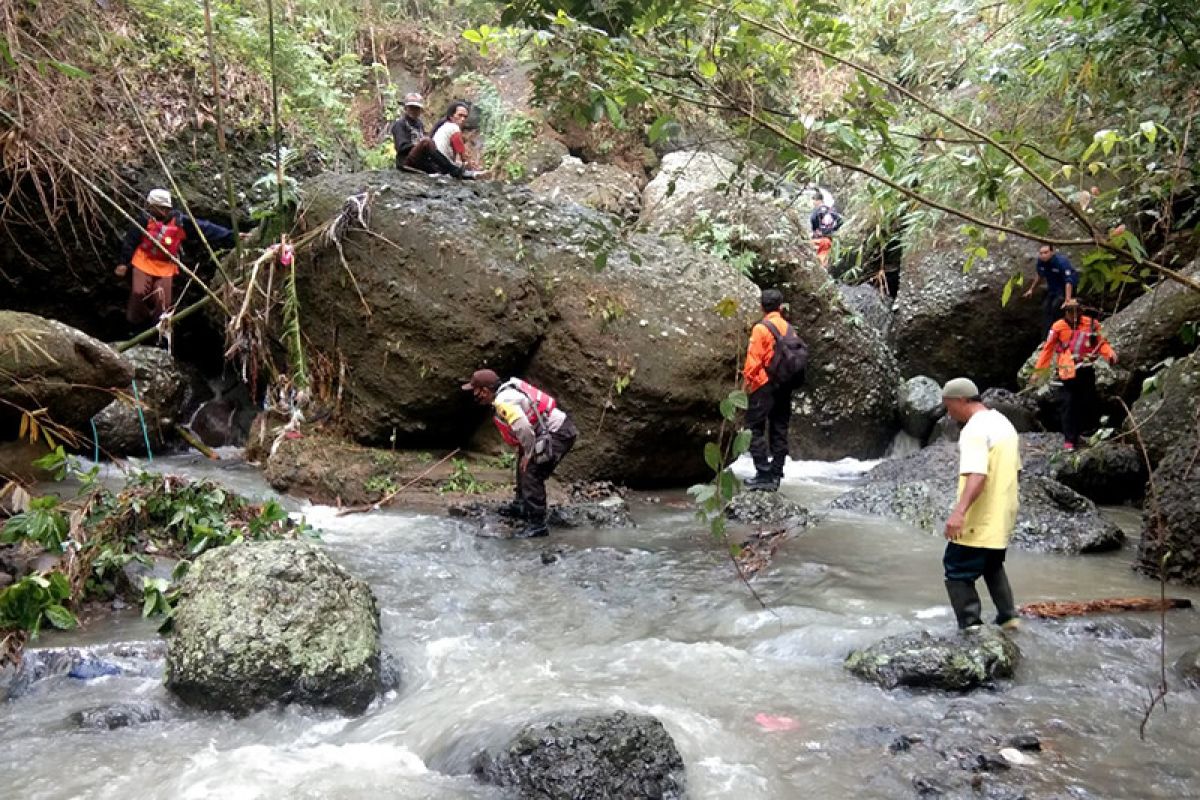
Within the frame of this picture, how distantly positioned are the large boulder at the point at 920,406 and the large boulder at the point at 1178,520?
521cm

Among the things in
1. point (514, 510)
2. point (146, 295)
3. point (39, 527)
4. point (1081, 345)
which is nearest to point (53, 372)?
point (39, 527)

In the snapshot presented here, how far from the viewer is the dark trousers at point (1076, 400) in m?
10.3

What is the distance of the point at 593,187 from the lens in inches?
618

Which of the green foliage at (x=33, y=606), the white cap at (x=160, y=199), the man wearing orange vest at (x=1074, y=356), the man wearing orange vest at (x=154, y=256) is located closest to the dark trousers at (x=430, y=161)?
the man wearing orange vest at (x=154, y=256)

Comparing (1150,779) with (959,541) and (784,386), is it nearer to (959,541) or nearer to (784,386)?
(959,541)

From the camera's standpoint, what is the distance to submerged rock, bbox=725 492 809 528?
866cm

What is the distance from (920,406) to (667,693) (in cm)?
869

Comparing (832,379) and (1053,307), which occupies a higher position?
(1053,307)

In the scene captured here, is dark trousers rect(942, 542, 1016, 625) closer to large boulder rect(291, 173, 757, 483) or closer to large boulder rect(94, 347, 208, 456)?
large boulder rect(291, 173, 757, 483)

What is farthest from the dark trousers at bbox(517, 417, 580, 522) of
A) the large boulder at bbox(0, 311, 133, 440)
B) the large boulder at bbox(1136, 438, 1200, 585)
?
the large boulder at bbox(1136, 438, 1200, 585)

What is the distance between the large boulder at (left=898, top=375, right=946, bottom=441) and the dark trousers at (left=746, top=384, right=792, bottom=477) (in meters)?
3.33

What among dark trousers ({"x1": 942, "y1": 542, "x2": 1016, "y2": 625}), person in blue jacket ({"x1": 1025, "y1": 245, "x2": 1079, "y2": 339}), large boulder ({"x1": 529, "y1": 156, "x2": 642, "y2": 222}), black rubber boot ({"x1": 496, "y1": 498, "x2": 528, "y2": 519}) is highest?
large boulder ({"x1": 529, "y1": 156, "x2": 642, "y2": 222})

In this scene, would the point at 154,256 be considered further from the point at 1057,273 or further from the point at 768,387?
the point at 1057,273

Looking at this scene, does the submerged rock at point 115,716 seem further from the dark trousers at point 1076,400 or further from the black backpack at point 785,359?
the dark trousers at point 1076,400
